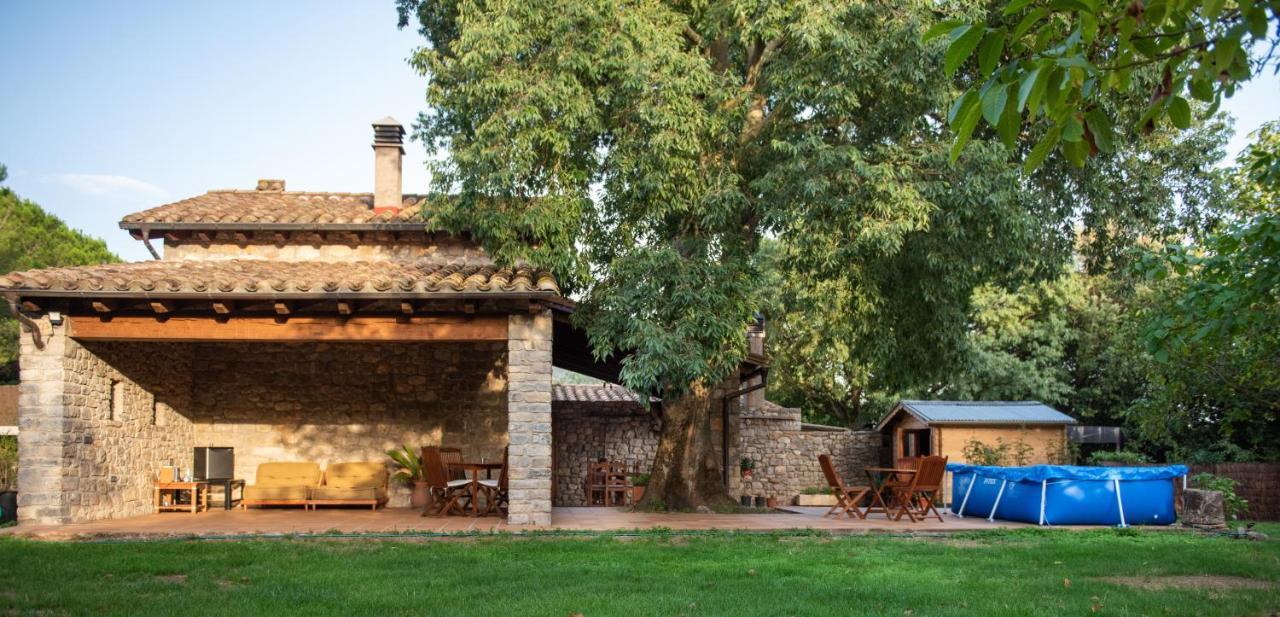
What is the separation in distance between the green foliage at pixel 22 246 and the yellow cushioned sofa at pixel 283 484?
531 inches

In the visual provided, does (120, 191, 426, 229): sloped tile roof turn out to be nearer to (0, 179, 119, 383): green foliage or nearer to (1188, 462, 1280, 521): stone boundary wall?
(0, 179, 119, 383): green foliage

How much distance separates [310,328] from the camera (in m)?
10.7

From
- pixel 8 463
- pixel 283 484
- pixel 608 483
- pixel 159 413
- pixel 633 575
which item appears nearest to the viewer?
pixel 633 575

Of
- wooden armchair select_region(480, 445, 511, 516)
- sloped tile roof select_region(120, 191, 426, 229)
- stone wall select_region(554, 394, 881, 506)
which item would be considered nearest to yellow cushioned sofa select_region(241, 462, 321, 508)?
wooden armchair select_region(480, 445, 511, 516)

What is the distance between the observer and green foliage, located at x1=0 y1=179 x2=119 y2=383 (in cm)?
2456

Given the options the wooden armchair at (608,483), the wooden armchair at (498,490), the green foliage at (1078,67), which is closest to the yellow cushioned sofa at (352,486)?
the wooden armchair at (498,490)

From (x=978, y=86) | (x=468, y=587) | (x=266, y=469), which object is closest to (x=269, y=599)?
(x=468, y=587)

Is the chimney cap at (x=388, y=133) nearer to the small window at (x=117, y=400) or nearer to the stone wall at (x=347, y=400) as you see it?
the stone wall at (x=347, y=400)

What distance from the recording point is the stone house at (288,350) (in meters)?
10.3

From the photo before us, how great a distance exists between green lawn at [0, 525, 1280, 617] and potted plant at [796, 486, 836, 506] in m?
8.65

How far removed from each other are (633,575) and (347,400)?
320 inches

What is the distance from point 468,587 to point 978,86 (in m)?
5.00

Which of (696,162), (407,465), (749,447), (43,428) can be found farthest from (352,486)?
(749,447)

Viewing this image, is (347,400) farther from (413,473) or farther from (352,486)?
(413,473)
